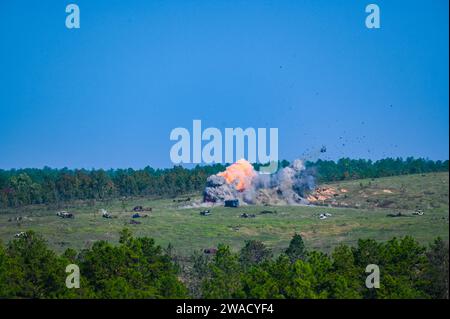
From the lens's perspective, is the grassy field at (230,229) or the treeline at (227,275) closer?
the treeline at (227,275)

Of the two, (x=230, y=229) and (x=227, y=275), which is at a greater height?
(x=230, y=229)

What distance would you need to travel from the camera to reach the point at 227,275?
116 metres

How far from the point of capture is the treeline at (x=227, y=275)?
10444 cm

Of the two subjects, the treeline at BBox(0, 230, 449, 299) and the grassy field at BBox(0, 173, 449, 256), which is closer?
the treeline at BBox(0, 230, 449, 299)

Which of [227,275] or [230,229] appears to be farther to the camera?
[230,229]

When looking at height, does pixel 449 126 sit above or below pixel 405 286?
above

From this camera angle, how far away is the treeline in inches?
4112
